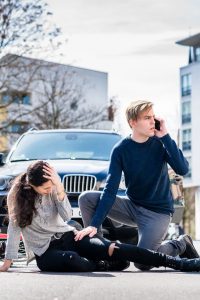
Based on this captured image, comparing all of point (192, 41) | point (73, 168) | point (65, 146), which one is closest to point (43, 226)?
point (73, 168)

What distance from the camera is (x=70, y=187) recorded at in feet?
34.3

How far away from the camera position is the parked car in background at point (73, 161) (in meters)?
10.2

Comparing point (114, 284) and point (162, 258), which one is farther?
point (162, 258)

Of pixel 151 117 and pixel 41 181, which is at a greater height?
pixel 151 117

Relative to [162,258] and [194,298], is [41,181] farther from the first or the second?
[194,298]

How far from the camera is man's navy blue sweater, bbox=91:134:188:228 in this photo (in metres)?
8.00

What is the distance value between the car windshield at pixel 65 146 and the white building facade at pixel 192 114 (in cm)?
6271

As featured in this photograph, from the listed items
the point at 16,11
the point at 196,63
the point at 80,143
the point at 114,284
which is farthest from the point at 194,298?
the point at 196,63

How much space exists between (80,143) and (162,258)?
515 centimetres

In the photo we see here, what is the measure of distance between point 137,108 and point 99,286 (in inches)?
95.2

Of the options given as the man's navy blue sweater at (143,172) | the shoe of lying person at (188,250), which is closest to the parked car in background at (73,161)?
the shoe of lying person at (188,250)

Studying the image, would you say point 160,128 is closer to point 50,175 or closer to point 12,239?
point 50,175

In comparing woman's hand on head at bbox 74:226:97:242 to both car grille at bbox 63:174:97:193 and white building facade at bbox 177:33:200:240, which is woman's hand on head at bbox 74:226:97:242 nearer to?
car grille at bbox 63:174:97:193

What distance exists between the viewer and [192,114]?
8075 centimetres
